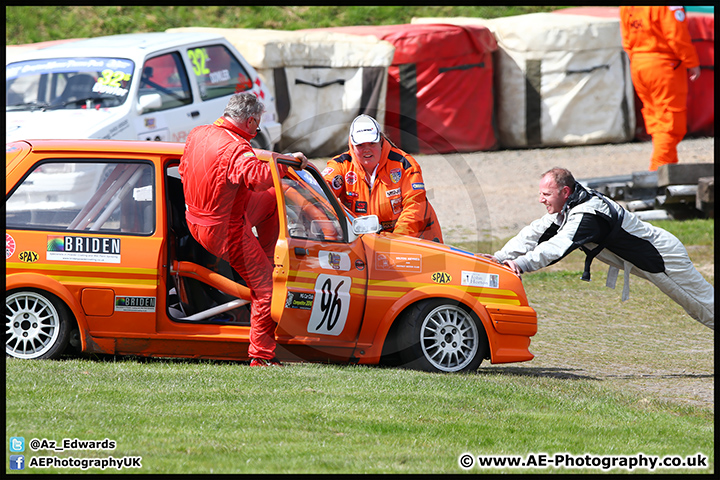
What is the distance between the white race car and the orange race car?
158 inches

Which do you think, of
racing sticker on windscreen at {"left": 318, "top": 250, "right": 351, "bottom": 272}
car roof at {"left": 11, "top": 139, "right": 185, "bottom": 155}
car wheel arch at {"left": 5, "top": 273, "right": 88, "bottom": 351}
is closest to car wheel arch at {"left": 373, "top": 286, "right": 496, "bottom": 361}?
racing sticker on windscreen at {"left": 318, "top": 250, "right": 351, "bottom": 272}

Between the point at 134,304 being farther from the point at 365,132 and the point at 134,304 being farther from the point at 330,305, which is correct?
the point at 365,132

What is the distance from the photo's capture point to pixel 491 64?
17.9m

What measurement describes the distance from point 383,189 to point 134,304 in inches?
91.4

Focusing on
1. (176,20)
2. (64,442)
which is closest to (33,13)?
(176,20)

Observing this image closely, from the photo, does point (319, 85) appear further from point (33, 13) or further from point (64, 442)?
point (64, 442)

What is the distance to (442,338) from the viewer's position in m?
6.55

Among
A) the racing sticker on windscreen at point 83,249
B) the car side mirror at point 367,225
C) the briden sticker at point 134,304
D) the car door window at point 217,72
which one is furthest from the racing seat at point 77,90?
the car side mirror at point 367,225

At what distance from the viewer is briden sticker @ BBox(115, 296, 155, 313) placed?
245 inches

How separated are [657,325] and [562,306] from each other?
1.16 m

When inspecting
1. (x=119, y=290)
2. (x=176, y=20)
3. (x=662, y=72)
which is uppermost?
(x=176, y=20)

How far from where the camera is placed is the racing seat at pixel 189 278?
21.9ft

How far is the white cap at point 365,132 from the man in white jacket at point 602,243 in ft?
4.50

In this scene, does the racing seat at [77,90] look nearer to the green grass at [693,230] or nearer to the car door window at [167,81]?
the car door window at [167,81]
